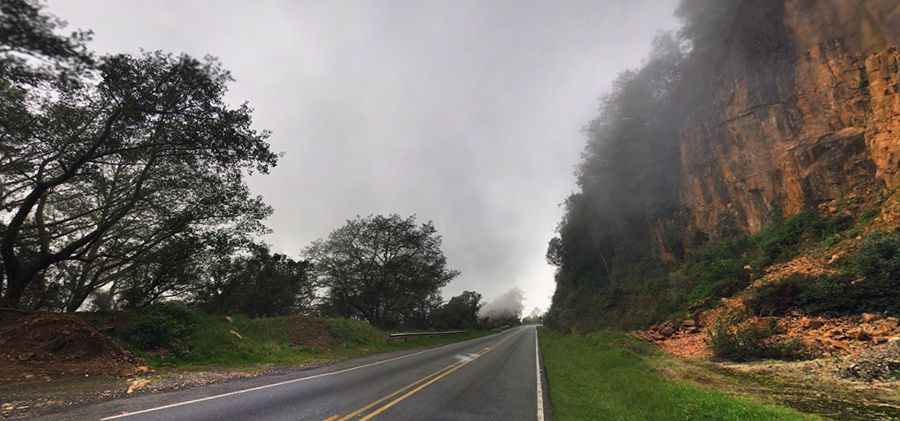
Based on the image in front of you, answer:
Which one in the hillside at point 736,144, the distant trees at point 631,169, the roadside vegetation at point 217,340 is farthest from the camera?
the distant trees at point 631,169

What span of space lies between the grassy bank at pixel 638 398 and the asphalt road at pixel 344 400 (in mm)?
891

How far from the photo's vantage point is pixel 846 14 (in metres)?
19.7

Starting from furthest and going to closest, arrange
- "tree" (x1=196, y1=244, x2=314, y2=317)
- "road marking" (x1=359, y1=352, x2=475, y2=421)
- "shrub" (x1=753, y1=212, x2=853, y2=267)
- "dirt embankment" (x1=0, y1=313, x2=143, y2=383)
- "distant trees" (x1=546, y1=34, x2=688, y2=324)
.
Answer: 1. "distant trees" (x1=546, y1=34, x2=688, y2=324)
2. "tree" (x1=196, y1=244, x2=314, y2=317)
3. "shrub" (x1=753, y1=212, x2=853, y2=267)
4. "dirt embankment" (x1=0, y1=313, x2=143, y2=383)
5. "road marking" (x1=359, y1=352, x2=475, y2=421)

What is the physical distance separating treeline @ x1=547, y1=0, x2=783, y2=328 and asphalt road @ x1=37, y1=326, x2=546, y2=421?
20.1 metres

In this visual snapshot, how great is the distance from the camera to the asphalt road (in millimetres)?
7004

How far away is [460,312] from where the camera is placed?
6456 centimetres

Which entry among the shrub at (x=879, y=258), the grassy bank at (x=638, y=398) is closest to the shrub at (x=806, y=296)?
the shrub at (x=879, y=258)

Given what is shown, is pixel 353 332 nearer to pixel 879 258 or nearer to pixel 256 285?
pixel 256 285

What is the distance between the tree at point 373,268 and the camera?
43.4 metres

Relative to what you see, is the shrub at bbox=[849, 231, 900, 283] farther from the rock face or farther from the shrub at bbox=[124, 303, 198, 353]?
the shrub at bbox=[124, 303, 198, 353]

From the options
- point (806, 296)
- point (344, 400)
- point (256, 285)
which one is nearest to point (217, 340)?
point (344, 400)

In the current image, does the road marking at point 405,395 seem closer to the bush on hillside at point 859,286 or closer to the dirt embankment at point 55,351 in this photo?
the dirt embankment at point 55,351

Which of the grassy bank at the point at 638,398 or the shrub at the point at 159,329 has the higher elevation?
the shrub at the point at 159,329

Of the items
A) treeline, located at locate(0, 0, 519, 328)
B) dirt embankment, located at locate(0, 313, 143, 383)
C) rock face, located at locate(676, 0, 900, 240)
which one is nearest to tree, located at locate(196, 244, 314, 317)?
treeline, located at locate(0, 0, 519, 328)
